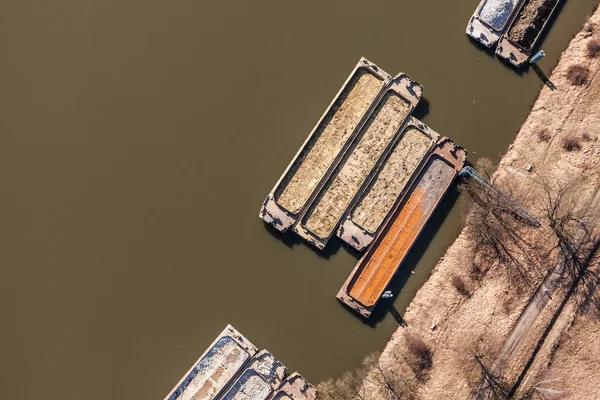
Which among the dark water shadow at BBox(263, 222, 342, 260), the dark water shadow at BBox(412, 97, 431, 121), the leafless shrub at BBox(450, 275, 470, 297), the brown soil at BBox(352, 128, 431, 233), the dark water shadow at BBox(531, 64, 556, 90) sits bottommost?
the dark water shadow at BBox(263, 222, 342, 260)

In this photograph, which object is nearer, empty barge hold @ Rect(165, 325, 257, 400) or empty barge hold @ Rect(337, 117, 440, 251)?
empty barge hold @ Rect(165, 325, 257, 400)

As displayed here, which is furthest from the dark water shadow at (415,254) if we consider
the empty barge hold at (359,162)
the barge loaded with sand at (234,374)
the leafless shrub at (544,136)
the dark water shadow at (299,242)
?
the barge loaded with sand at (234,374)

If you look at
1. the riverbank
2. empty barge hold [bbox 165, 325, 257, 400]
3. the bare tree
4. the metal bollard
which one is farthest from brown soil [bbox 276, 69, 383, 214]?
the metal bollard

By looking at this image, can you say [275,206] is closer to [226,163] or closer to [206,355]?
[226,163]

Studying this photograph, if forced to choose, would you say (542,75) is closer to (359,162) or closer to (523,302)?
(359,162)

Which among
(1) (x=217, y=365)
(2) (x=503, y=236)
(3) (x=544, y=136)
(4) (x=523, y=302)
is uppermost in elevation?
(3) (x=544, y=136)

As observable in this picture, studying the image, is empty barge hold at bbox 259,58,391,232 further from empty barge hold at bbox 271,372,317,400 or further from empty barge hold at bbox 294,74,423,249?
empty barge hold at bbox 271,372,317,400

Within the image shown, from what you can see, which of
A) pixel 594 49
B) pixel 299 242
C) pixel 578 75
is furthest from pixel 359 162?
pixel 594 49
